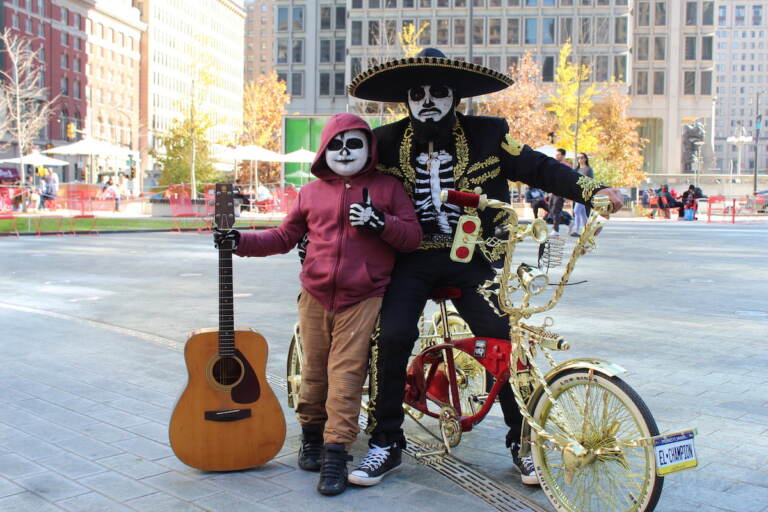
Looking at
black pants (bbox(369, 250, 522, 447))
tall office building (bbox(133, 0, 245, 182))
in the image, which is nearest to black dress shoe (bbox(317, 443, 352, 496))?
black pants (bbox(369, 250, 522, 447))

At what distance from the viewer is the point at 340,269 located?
4102 mm

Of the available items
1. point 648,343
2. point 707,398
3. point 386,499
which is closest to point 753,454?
point 707,398

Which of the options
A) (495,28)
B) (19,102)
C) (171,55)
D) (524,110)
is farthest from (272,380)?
(171,55)

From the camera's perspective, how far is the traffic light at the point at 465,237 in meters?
3.73

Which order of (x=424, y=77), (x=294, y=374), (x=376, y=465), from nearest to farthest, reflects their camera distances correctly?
(x=376, y=465) → (x=424, y=77) → (x=294, y=374)

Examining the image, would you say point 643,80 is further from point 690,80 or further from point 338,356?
point 338,356

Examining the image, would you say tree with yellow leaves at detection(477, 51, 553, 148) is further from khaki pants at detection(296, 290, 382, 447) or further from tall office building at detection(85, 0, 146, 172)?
tall office building at detection(85, 0, 146, 172)

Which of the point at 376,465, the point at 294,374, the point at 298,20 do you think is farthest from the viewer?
the point at 298,20

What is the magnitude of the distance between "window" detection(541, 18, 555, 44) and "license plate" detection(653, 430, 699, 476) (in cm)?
7666

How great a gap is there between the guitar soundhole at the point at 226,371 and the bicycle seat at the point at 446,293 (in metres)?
0.98

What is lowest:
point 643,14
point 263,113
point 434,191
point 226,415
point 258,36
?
point 226,415

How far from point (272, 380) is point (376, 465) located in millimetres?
2272

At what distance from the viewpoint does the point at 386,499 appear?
12.6ft

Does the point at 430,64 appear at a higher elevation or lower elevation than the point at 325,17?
lower
